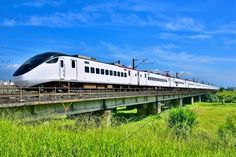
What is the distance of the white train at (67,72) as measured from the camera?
83.4 ft

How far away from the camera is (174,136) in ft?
32.7

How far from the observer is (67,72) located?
28625 millimetres

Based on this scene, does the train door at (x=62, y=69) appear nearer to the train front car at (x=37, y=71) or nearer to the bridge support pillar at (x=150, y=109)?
the train front car at (x=37, y=71)

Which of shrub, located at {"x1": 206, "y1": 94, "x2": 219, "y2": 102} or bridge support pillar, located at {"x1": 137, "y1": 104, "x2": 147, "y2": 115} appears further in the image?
shrub, located at {"x1": 206, "y1": 94, "x2": 219, "y2": 102}

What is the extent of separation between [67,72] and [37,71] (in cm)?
367

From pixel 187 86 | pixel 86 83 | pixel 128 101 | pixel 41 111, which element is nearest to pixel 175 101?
pixel 187 86

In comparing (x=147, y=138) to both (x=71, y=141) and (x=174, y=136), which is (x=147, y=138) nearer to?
(x=174, y=136)

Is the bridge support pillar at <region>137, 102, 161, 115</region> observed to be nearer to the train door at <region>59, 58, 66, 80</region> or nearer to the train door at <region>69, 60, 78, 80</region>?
the train door at <region>69, 60, 78, 80</region>

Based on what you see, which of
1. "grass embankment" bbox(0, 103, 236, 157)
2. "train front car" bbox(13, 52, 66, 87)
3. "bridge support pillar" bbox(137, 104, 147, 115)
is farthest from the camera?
"bridge support pillar" bbox(137, 104, 147, 115)

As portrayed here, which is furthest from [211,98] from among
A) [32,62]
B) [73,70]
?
[32,62]

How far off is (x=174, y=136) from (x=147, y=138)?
1292mm

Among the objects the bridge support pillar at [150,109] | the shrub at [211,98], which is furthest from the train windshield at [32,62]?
the shrub at [211,98]

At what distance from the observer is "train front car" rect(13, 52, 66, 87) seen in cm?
2517

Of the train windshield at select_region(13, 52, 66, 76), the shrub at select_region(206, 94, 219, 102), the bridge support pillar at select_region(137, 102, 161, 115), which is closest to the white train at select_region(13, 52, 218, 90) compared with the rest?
the train windshield at select_region(13, 52, 66, 76)
